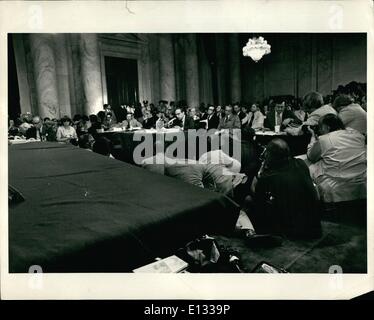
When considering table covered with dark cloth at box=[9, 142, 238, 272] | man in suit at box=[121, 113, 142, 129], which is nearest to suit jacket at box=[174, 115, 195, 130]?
man in suit at box=[121, 113, 142, 129]

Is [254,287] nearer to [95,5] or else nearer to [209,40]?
[95,5]

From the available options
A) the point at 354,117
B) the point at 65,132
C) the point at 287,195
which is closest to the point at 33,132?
the point at 65,132

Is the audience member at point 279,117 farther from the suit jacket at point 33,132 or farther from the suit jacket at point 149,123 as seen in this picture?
the suit jacket at point 33,132

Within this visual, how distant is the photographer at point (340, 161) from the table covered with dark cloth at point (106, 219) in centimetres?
163

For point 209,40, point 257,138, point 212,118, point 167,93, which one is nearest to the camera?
point 257,138

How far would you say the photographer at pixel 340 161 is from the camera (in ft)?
8.28

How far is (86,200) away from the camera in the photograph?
123cm

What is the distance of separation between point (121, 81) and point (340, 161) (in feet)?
24.9

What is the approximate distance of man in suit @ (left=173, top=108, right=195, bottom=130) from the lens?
577 cm

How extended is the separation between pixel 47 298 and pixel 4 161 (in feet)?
2.45

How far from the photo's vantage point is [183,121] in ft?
19.3

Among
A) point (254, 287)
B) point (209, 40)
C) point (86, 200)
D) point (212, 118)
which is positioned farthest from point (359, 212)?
point (209, 40)

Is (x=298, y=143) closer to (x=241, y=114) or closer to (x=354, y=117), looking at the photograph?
(x=354, y=117)

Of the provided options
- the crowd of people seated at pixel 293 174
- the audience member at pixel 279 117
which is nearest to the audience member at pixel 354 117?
the crowd of people seated at pixel 293 174
